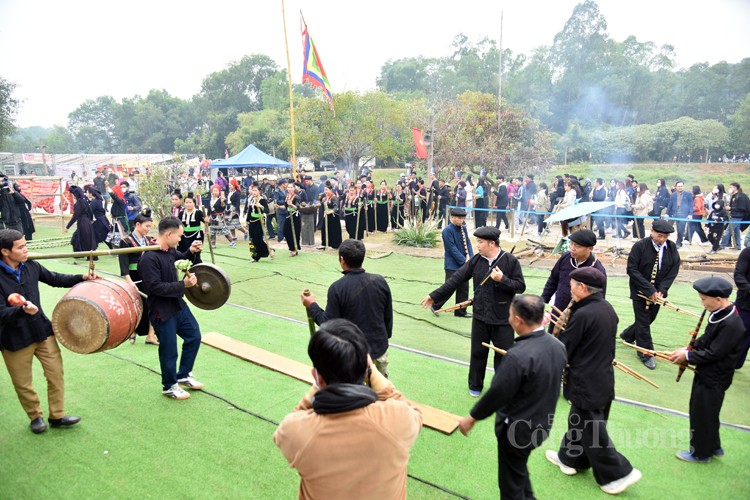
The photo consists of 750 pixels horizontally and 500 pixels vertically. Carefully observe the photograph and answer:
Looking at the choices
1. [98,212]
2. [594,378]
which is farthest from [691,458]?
[98,212]

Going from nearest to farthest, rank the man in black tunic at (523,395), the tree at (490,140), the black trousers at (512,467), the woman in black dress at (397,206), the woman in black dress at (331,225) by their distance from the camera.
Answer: the man in black tunic at (523,395) → the black trousers at (512,467) → the woman in black dress at (331,225) → the woman in black dress at (397,206) → the tree at (490,140)

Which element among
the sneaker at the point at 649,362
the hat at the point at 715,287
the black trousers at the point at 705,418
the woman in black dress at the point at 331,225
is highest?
the hat at the point at 715,287

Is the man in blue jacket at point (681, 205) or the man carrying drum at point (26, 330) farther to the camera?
the man in blue jacket at point (681, 205)

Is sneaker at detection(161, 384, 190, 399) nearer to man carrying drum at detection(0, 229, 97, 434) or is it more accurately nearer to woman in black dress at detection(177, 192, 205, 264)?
man carrying drum at detection(0, 229, 97, 434)

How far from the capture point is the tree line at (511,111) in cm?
2303

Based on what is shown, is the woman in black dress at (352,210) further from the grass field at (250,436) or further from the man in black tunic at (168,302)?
the man in black tunic at (168,302)

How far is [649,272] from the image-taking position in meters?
5.89

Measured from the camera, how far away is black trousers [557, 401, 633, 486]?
138 inches

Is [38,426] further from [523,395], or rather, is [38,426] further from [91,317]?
[523,395]

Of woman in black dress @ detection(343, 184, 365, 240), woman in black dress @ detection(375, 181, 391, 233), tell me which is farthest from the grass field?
woman in black dress @ detection(375, 181, 391, 233)

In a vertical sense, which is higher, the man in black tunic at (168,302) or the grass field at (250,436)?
the man in black tunic at (168,302)

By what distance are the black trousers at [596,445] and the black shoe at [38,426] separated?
4424 mm

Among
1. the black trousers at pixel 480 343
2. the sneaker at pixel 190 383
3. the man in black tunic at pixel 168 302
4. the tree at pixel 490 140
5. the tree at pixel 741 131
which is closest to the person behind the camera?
the man in black tunic at pixel 168 302

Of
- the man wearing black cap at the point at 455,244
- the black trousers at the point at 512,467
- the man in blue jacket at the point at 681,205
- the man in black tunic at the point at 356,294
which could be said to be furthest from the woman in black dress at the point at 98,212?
the man in blue jacket at the point at 681,205
